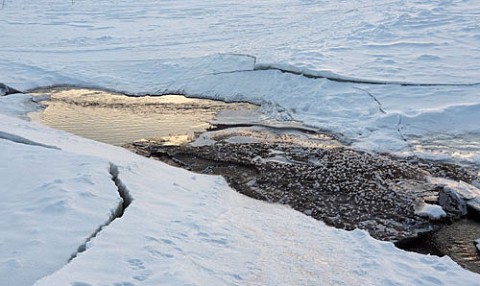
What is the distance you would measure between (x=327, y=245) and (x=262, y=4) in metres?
16.8

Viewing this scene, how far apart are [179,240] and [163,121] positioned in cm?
541

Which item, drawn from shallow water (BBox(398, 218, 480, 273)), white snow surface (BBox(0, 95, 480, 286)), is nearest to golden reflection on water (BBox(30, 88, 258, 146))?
white snow surface (BBox(0, 95, 480, 286))

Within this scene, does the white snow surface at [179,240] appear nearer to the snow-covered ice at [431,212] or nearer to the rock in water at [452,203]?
the snow-covered ice at [431,212]

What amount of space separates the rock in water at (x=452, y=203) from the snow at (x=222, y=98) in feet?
4.57

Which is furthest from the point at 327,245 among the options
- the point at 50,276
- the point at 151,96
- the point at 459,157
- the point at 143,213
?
the point at 151,96

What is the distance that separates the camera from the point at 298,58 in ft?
41.4

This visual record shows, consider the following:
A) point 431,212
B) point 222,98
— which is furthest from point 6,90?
point 431,212

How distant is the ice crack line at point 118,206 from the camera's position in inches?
190

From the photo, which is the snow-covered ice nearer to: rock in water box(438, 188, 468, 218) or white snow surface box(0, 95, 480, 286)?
rock in water box(438, 188, 468, 218)

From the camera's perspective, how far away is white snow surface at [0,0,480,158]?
995 centimetres

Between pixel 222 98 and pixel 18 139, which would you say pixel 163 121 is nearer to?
pixel 222 98

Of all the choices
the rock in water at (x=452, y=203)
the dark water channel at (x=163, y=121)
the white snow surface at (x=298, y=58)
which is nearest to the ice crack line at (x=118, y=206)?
the dark water channel at (x=163, y=121)

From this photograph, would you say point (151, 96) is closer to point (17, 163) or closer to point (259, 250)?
point (17, 163)

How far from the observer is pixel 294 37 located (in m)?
15.1
